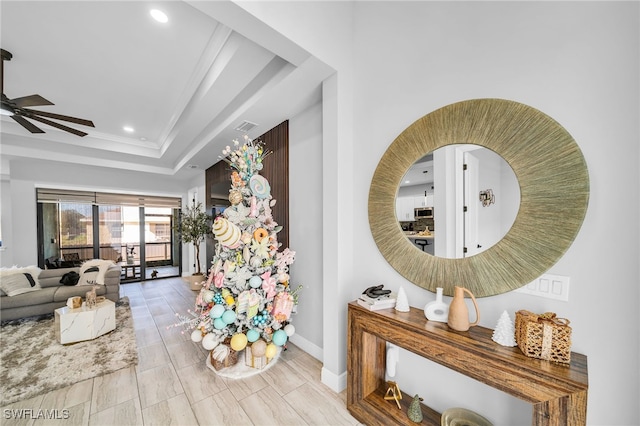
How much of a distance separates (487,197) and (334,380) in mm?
1878

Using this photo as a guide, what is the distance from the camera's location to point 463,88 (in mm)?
1496

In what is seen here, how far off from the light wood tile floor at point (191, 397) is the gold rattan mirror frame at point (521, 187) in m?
1.31

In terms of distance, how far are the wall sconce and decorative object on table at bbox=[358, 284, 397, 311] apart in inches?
33.6

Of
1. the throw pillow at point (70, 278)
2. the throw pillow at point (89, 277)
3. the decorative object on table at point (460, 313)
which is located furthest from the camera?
the throw pillow at point (89, 277)

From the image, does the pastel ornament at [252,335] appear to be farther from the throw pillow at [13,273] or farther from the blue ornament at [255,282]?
the throw pillow at [13,273]

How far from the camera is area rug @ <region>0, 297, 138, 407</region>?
2085 millimetres

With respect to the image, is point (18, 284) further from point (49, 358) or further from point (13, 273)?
point (49, 358)

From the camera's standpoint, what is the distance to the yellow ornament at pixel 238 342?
216 cm

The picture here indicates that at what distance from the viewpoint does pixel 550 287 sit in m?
1.21

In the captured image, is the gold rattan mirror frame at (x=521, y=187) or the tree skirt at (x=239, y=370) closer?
the gold rattan mirror frame at (x=521, y=187)

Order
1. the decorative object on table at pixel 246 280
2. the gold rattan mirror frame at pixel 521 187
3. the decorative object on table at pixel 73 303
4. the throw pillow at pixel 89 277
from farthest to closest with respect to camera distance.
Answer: the throw pillow at pixel 89 277
the decorative object on table at pixel 73 303
the decorative object on table at pixel 246 280
the gold rattan mirror frame at pixel 521 187

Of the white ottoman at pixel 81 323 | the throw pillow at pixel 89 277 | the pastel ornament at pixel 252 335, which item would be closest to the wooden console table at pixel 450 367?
the pastel ornament at pixel 252 335

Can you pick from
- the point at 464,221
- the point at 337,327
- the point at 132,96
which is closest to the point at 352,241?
the point at 337,327

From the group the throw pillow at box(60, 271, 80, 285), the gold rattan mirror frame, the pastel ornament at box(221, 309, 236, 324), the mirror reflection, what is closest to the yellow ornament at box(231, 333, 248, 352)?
the pastel ornament at box(221, 309, 236, 324)
